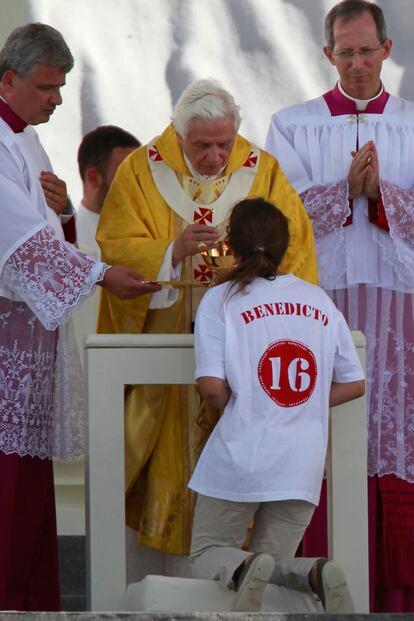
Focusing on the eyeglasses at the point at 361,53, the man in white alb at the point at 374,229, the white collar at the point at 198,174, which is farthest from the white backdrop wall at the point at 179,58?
the white collar at the point at 198,174

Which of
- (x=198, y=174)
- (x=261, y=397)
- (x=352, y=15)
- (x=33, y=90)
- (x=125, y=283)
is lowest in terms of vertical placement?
(x=261, y=397)

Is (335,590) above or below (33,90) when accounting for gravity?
below

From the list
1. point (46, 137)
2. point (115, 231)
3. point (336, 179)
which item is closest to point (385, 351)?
point (336, 179)

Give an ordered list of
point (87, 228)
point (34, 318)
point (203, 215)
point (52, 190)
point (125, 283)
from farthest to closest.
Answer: point (87, 228) < point (203, 215) < point (52, 190) < point (34, 318) < point (125, 283)

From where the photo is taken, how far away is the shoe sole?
19.3ft

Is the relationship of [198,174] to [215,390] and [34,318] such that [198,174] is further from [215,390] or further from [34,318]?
[215,390]

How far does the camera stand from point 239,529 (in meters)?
6.29

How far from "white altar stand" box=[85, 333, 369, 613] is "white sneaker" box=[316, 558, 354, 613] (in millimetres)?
708

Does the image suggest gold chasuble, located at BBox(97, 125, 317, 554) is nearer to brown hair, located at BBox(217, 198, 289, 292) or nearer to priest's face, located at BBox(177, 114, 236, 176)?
priest's face, located at BBox(177, 114, 236, 176)

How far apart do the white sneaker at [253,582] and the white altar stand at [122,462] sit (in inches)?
29.4

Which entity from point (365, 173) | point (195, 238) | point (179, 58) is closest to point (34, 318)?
point (195, 238)

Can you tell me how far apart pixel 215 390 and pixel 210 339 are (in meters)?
0.16

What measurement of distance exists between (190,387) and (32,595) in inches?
36.2

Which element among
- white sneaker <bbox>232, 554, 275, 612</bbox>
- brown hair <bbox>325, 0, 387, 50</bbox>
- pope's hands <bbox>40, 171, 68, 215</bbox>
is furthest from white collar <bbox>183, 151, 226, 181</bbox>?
white sneaker <bbox>232, 554, 275, 612</bbox>
